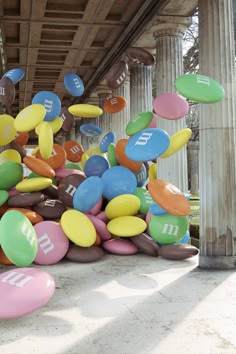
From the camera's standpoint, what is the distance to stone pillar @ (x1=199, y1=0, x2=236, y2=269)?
615 centimetres

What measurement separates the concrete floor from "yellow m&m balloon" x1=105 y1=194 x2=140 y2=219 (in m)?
1.32

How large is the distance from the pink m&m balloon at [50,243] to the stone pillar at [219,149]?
74.6 inches

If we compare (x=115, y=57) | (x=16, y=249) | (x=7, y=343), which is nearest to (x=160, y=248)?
(x=16, y=249)

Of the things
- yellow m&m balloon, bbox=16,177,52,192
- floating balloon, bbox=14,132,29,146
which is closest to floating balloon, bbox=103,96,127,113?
floating balloon, bbox=14,132,29,146

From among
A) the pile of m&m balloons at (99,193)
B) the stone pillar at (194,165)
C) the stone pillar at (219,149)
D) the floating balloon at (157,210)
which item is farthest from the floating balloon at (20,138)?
the stone pillar at (194,165)

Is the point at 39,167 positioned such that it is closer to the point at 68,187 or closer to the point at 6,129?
the point at 68,187

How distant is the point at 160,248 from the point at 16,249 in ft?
9.86

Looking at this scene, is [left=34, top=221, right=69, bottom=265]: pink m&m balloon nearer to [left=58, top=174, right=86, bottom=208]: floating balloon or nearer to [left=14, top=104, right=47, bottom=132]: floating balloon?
[left=58, top=174, right=86, bottom=208]: floating balloon

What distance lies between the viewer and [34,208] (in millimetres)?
7500

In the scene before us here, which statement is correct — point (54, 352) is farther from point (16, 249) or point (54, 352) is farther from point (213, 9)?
point (213, 9)

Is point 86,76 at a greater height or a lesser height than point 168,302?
greater

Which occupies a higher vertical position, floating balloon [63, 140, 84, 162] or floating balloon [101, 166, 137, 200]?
floating balloon [63, 140, 84, 162]

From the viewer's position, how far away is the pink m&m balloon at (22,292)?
3.81 meters

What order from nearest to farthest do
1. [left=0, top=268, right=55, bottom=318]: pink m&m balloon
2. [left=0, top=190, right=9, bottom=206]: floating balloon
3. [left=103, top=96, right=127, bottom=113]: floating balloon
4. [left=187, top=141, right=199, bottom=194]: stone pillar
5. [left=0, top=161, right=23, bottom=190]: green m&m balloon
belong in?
[left=0, top=268, right=55, bottom=318]: pink m&m balloon, [left=0, top=190, right=9, bottom=206]: floating balloon, [left=0, top=161, right=23, bottom=190]: green m&m balloon, [left=103, top=96, right=127, bottom=113]: floating balloon, [left=187, top=141, right=199, bottom=194]: stone pillar
